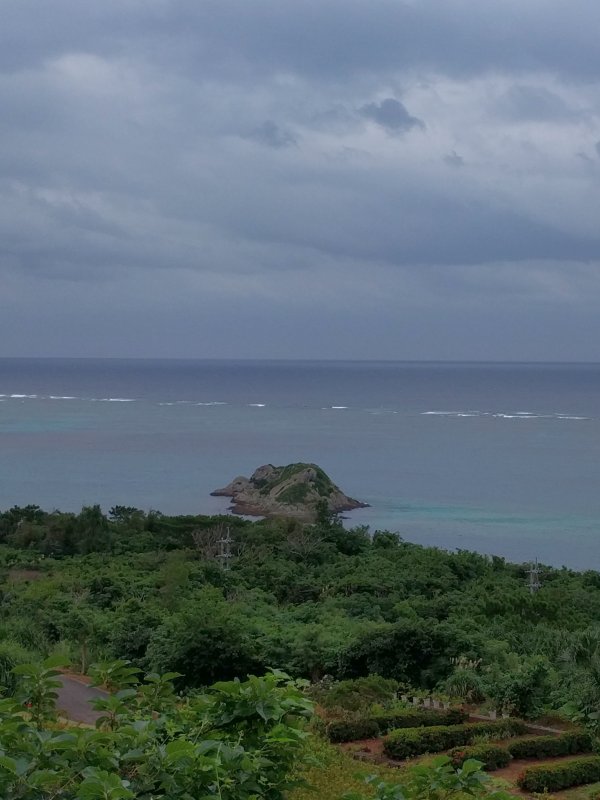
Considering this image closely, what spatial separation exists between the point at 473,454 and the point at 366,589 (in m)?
49.3

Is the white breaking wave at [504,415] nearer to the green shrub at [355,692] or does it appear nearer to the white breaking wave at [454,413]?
the white breaking wave at [454,413]

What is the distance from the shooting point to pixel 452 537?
144 ft

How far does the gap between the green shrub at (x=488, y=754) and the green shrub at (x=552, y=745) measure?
245 millimetres

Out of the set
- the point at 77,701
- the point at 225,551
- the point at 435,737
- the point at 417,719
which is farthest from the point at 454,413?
the point at 435,737

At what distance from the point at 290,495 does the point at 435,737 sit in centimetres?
3967

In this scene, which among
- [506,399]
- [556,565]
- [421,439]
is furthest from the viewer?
[506,399]

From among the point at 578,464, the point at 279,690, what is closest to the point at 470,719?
the point at 279,690

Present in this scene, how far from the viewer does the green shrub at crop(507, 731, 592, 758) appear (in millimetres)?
12461

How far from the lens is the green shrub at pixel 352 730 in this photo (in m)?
12.8

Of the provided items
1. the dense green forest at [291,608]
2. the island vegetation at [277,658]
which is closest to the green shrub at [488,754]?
the island vegetation at [277,658]

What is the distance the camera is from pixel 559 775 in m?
11.5

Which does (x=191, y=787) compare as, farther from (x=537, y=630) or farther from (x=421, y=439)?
(x=421, y=439)

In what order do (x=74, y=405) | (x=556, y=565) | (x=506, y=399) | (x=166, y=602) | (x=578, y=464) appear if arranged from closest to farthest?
(x=166, y=602), (x=556, y=565), (x=578, y=464), (x=74, y=405), (x=506, y=399)

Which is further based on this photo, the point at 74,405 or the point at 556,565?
the point at 74,405
